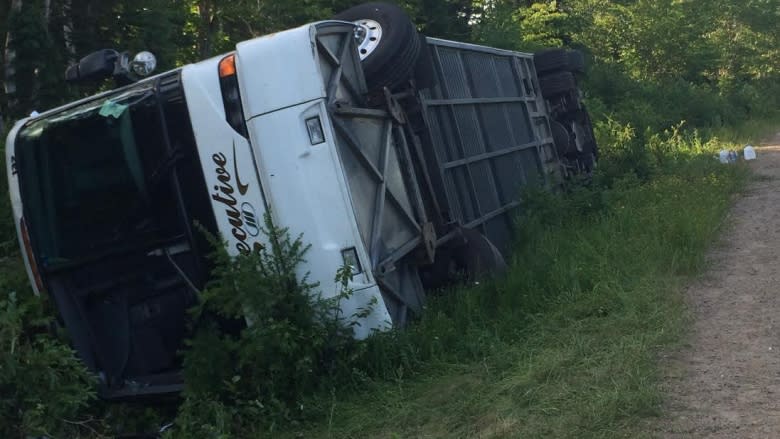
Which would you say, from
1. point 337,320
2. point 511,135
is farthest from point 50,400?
point 511,135

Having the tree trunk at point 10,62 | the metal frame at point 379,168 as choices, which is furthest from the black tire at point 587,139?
the metal frame at point 379,168

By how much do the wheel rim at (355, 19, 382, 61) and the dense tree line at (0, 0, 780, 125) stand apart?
614cm

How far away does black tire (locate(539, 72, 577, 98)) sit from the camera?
43.5 ft

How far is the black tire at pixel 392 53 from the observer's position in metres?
6.48

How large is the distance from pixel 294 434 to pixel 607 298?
266cm

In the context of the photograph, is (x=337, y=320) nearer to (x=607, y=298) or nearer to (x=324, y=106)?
(x=324, y=106)

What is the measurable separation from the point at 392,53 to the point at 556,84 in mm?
7175

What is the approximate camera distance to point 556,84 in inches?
523

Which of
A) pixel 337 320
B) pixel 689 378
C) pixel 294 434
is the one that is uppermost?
pixel 337 320

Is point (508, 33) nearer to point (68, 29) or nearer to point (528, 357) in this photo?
point (68, 29)

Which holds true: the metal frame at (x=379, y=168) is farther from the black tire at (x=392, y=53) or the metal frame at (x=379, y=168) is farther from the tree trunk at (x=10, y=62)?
the tree trunk at (x=10, y=62)

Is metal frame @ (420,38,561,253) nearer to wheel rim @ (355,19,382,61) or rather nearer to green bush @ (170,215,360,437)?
wheel rim @ (355,19,382,61)

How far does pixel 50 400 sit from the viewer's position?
4.83 meters

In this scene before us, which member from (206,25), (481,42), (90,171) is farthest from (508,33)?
(90,171)
